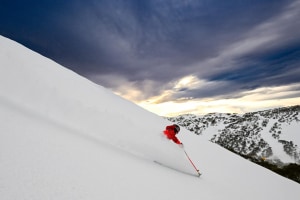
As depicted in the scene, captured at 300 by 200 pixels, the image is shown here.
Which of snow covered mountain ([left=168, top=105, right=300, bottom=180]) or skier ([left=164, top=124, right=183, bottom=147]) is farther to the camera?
snow covered mountain ([left=168, top=105, right=300, bottom=180])

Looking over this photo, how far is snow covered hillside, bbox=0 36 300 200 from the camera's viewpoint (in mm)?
2889

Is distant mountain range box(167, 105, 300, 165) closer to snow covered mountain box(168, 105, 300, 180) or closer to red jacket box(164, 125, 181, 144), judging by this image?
snow covered mountain box(168, 105, 300, 180)

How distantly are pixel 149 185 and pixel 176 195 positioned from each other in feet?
1.61

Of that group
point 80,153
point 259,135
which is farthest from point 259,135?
point 80,153

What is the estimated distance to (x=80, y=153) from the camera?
3943 mm

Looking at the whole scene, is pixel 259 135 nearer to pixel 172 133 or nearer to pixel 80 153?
pixel 172 133

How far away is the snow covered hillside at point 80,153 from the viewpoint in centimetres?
289

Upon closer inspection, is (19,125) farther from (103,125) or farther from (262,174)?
(262,174)

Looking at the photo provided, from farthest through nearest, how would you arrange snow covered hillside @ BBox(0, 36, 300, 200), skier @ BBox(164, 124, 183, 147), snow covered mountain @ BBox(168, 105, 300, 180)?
snow covered mountain @ BBox(168, 105, 300, 180) → skier @ BBox(164, 124, 183, 147) → snow covered hillside @ BBox(0, 36, 300, 200)

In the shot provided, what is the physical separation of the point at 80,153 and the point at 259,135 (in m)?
33.0

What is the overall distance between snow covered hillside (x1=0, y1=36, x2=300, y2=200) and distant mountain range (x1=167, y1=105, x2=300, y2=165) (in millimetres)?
19857

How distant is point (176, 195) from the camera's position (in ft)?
12.9

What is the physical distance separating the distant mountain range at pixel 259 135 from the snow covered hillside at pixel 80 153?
65.1 feet

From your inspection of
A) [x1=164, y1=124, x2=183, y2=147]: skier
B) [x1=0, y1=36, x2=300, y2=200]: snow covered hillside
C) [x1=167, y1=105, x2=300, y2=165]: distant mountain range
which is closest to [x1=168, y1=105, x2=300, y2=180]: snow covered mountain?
[x1=167, y1=105, x2=300, y2=165]: distant mountain range
